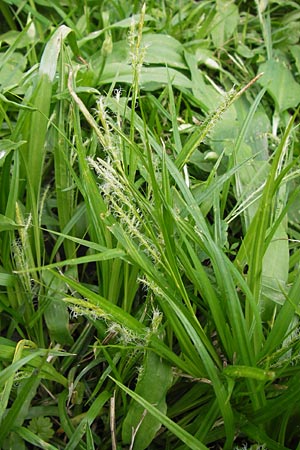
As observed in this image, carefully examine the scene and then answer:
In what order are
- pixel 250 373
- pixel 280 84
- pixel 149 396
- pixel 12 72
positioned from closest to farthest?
pixel 250 373
pixel 149 396
pixel 12 72
pixel 280 84

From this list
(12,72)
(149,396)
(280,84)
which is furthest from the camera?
(280,84)

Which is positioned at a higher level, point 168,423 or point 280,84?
point 280,84

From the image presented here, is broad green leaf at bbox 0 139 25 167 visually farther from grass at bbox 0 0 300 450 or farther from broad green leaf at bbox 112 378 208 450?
broad green leaf at bbox 112 378 208 450

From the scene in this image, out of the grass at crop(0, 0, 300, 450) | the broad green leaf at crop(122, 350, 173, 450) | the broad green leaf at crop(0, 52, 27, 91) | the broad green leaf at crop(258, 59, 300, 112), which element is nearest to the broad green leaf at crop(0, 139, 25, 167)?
the grass at crop(0, 0, 300, 450)

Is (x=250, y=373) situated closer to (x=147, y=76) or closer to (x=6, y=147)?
(x=6, y=147)

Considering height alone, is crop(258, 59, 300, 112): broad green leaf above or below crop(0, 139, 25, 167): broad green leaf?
above

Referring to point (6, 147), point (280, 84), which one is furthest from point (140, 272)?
point (280, 84)

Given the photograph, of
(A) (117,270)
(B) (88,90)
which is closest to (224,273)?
(A) (117,270)

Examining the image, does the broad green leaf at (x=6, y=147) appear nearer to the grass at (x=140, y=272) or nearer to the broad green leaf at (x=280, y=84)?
the grass at (x=140, y=272)

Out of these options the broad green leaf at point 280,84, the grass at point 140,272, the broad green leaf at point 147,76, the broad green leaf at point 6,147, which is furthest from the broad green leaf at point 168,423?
the broad green leaf at point 280,84
